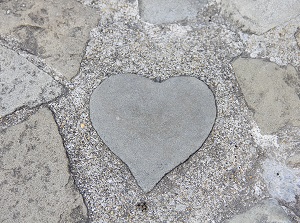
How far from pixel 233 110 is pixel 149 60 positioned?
0.48 metres

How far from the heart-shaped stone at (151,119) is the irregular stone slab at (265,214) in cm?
35

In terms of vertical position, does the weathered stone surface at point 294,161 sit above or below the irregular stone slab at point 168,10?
below

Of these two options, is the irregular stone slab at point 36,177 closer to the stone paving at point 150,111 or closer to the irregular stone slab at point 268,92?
the stone paving at point 150,111

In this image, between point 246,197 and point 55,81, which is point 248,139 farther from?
point 55,81

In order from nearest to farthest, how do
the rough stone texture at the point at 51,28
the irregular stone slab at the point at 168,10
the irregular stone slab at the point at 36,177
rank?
the irregular stone slab at the point at 36,177 → the rough stone texture at the point at 51,28 → the irregular stone slab at the point at 168,10

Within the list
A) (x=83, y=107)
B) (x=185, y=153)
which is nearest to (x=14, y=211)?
(x=83, y=107)

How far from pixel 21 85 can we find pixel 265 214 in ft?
4.07

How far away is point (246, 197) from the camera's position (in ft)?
5.10

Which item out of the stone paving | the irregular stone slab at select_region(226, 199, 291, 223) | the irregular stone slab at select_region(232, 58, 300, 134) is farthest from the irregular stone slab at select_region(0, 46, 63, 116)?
the irregular stone slab at select_region(226, 199, 291, 223)

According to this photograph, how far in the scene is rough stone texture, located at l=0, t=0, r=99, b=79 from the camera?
1738mm

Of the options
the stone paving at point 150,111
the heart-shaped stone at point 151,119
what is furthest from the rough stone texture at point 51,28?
the heart-shaped stone at point 151,119

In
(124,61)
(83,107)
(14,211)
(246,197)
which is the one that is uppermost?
(124,61)

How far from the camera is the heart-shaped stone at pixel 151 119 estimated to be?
157 cm

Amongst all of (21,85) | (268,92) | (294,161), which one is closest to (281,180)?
(294,161)
